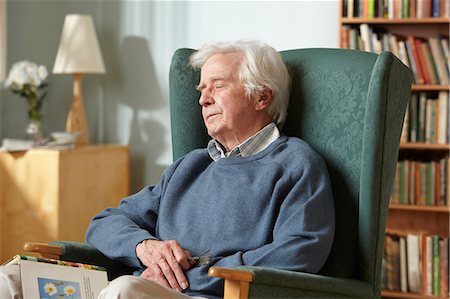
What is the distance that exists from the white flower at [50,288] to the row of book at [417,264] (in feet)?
6.78

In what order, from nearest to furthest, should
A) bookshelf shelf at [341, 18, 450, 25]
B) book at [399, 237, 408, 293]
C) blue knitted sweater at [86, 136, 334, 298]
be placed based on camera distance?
blue knitted sweater at [86, 136, 334, 298]
bookshelf shelf at [341, 18, 450, 25]
book at [399, 237, 408, 293]

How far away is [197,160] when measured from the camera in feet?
8.17

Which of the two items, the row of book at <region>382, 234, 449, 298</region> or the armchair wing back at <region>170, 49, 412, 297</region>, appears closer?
the armchair wing back at <region>170, 49, 412, 297</region>

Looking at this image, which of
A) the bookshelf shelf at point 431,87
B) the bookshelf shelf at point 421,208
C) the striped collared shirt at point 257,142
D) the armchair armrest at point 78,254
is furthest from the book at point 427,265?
the armchair armrest at point 78,254

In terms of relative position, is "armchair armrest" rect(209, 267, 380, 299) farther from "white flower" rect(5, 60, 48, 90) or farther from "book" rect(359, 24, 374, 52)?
"white flower" rect(5, 60, 48, 90)

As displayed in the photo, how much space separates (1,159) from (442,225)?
2029mm

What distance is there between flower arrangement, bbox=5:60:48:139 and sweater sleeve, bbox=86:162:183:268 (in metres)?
1.78

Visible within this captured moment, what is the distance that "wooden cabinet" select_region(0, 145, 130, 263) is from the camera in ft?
13.0

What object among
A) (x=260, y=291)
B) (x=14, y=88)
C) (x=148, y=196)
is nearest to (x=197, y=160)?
(x=148, y=196)

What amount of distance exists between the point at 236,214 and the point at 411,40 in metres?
1.83

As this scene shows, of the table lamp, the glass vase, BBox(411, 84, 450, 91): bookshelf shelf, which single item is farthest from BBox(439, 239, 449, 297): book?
the glass vase

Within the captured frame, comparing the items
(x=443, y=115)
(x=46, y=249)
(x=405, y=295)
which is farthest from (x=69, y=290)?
(x=443, y=115)

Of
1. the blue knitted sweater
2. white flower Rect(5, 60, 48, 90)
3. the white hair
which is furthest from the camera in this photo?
white flower Rect(5, 60, 48, 90)

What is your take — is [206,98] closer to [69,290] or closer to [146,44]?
[69,290]
